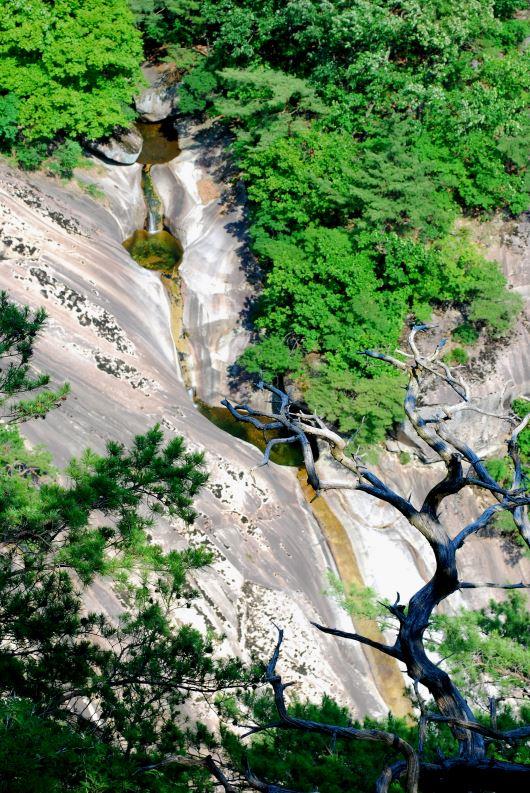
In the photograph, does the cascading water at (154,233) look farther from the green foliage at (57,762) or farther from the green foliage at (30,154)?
the green foliage at (57,762)

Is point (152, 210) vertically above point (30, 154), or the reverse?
point (30, 154)

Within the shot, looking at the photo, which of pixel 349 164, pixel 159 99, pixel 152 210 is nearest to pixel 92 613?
pixel 349 164

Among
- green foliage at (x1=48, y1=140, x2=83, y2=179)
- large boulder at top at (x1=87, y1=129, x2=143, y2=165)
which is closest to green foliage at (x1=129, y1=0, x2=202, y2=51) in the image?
large boulder at top at (x1=87, y1=129, x2=143, y2=165)

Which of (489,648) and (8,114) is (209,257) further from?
(489,648)

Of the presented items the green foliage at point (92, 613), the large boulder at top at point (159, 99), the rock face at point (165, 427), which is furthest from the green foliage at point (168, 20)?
the green foliage at point (92, 613)

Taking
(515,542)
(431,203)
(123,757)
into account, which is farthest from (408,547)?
(123,757)

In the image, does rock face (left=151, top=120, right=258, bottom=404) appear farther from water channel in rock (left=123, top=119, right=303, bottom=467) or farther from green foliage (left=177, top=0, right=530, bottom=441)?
green foliage (left=177, top=0, right=530, bottom=441)
